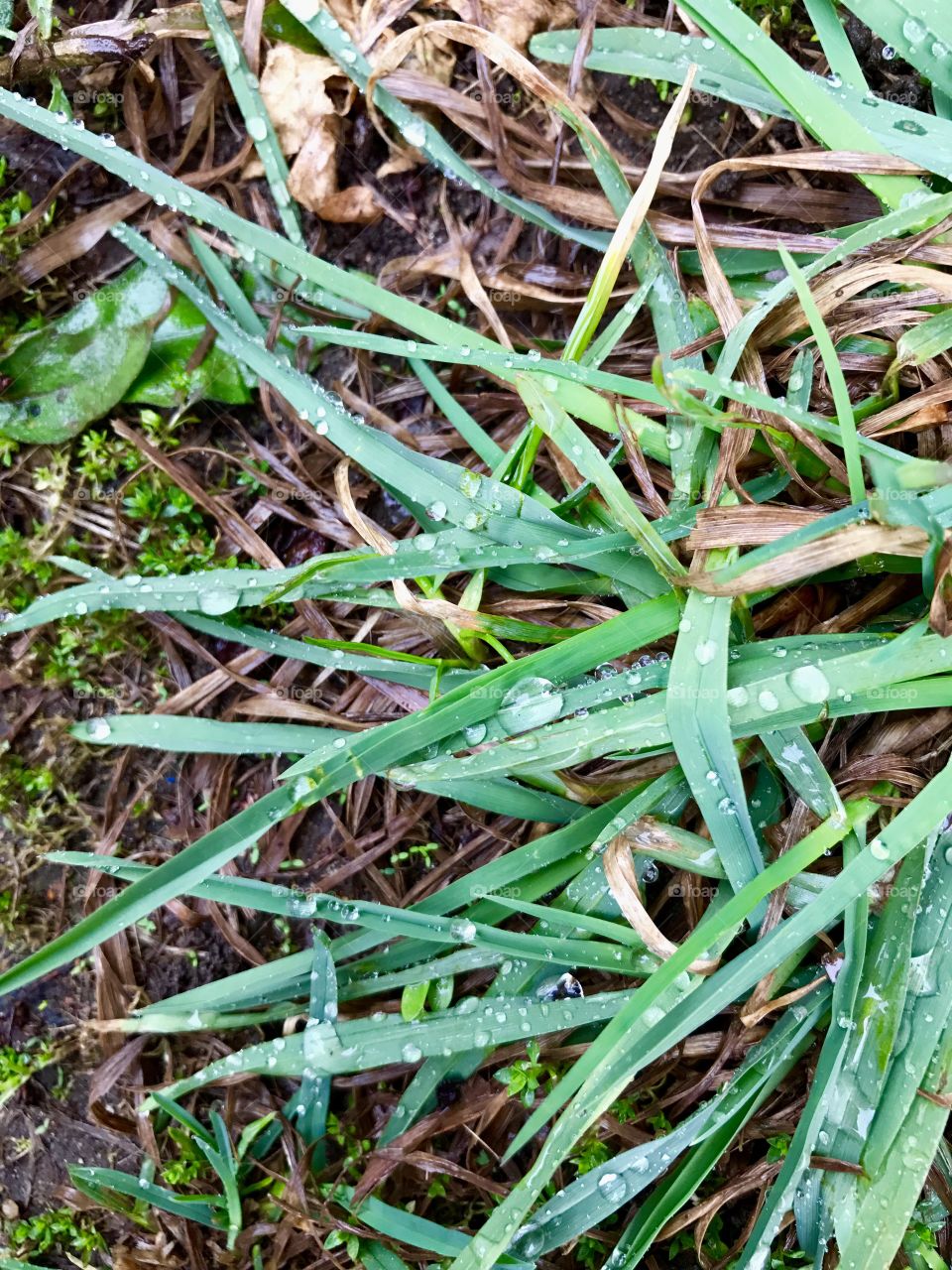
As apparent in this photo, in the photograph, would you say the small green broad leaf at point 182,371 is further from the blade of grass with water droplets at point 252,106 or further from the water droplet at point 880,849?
the water droplet at point 880,849

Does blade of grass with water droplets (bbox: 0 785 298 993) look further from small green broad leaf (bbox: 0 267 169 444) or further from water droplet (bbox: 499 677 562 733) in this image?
small green broad leaf (bbox: 0 267 169 444)

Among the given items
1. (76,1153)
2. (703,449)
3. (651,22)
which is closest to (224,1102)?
(76,1153)

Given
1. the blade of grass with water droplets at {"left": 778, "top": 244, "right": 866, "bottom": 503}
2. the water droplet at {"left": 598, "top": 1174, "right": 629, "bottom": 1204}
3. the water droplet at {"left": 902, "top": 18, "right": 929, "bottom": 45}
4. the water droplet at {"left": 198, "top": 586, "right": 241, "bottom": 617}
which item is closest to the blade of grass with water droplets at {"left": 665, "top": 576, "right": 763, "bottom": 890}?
the blade of grass with water droplets at {"left": 778, "top": 244, "right": 866, "bottom": 503}

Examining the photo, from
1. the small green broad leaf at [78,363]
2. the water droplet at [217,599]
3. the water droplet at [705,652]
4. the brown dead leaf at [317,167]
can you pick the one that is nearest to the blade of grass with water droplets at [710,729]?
the water droplet at [705,652]

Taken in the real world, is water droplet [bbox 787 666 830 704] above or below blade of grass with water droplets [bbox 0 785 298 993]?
above

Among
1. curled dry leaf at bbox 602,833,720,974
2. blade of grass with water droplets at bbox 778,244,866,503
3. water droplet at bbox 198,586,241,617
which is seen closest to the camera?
blade of grass with water droplets at bbox 778,244,866,503

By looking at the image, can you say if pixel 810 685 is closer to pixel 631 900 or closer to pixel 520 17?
pixel 631 900
